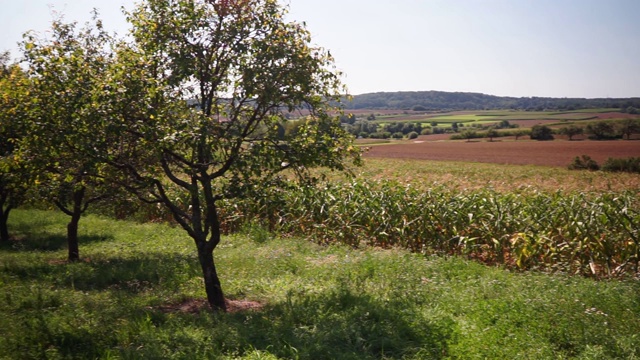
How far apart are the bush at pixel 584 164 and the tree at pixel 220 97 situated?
79.4 feet

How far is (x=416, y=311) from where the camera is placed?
690 cm

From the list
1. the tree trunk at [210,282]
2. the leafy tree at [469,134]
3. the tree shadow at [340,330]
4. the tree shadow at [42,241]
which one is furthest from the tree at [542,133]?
the tree trunk at [210,282]

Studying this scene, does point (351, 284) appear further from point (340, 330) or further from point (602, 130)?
point (602, 130)

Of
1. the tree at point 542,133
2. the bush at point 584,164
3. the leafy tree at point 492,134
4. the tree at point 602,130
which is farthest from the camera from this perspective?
the leafy tree at point 492,134

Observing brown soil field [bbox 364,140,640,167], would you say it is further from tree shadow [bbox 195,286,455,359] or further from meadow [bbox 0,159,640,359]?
tree shadow [bbox 195,286,455,359]

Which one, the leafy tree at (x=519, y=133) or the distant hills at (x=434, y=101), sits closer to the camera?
the leafy tree at (x=519, y=133)

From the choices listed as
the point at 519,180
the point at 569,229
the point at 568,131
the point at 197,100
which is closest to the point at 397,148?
the point at 568,131

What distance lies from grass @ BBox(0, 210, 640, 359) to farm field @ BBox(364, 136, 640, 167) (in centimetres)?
1760

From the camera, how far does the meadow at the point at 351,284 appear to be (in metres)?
5.80

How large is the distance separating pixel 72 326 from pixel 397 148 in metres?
42.1

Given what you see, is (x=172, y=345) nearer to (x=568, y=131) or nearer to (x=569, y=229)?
(x=569, y=229)

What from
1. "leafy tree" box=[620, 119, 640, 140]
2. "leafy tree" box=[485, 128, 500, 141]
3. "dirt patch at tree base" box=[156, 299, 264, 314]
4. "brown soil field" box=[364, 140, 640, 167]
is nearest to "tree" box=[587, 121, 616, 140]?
"leafy tree" box=[620, 119, 640, 140]

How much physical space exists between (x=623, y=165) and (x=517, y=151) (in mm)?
12419

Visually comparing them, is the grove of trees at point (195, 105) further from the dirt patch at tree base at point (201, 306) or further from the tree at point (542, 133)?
the tree at point (542, 133)
